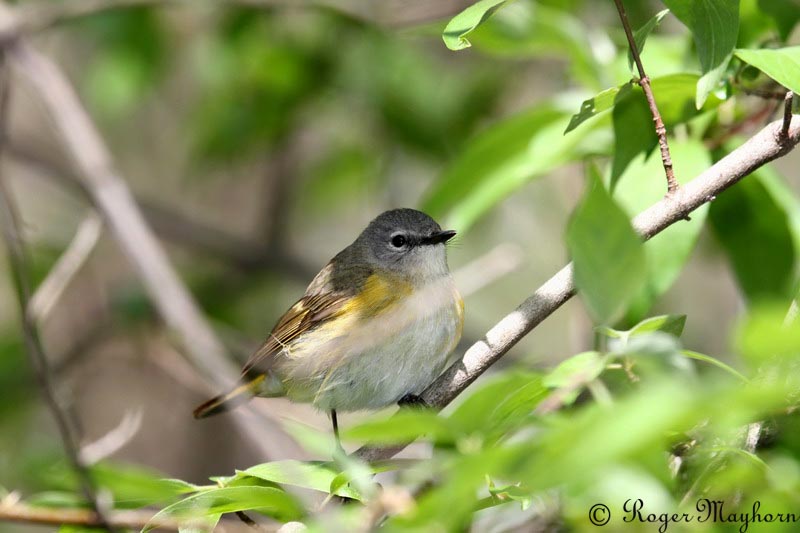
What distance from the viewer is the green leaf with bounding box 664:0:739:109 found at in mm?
1817

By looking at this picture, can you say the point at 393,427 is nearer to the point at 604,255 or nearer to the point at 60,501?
the point at 604,255

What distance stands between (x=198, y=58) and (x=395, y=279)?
8.72ft

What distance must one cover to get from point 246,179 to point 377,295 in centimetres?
449

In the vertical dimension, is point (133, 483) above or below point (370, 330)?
above

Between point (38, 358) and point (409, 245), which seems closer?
point (38, 358)

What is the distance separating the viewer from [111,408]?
272 inches

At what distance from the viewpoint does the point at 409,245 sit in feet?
12.2

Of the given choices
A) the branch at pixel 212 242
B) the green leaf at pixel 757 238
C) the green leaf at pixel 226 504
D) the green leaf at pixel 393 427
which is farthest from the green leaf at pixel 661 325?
the branch at pixel 212 242

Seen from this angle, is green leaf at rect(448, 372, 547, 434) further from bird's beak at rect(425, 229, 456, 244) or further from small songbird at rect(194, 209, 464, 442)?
bird's beak at rect(425, 229, 456, 244)

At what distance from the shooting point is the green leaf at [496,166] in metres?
3.01

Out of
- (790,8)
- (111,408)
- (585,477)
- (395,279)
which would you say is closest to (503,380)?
(585,477)

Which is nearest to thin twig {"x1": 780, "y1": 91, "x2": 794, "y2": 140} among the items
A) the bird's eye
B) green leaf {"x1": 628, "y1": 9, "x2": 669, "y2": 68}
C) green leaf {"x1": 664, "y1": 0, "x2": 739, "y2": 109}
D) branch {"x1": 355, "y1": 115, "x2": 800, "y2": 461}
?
branch {"x1": 355, "y1": 115, "x2": 800, "y2": 461}

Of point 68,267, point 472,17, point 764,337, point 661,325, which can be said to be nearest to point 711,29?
point 472,17

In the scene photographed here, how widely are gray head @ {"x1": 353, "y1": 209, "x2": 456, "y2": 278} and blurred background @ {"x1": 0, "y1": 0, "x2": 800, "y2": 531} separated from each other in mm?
289
